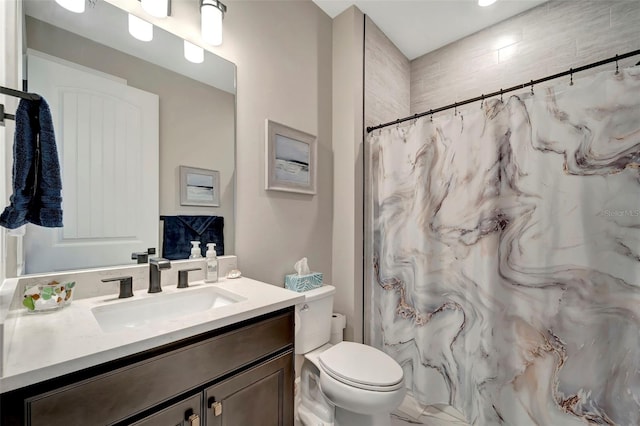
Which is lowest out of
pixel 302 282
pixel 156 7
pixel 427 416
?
pixel 427 416

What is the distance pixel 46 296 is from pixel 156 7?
122cm

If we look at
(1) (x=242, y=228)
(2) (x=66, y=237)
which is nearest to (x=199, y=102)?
(1) (x=242, y=228)

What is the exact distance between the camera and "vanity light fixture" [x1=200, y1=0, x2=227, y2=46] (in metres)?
1.33

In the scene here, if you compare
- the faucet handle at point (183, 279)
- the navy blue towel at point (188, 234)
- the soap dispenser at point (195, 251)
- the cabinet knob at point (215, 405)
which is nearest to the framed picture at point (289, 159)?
the navy blue towel at point (188, 234)

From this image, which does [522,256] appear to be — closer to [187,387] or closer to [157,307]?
[187,387]

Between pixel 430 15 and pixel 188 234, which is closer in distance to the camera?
pixel 188 234

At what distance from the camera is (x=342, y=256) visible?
2.03 m

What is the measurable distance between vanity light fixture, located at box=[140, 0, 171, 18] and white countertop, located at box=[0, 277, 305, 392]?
1.21 meters

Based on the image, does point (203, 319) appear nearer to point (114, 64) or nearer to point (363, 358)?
point (363, 358)

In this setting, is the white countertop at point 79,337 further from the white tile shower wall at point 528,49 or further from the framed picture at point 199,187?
the white tile shower wall at point 528,49

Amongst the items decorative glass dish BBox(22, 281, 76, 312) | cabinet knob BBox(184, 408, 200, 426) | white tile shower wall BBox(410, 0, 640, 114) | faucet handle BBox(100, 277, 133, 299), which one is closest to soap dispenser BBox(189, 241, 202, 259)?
faucet handle BBox(100, 277, 133, 299)

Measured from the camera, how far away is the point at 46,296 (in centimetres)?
89

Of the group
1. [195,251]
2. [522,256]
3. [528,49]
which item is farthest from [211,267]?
[528,49]

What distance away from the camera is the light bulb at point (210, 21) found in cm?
134
